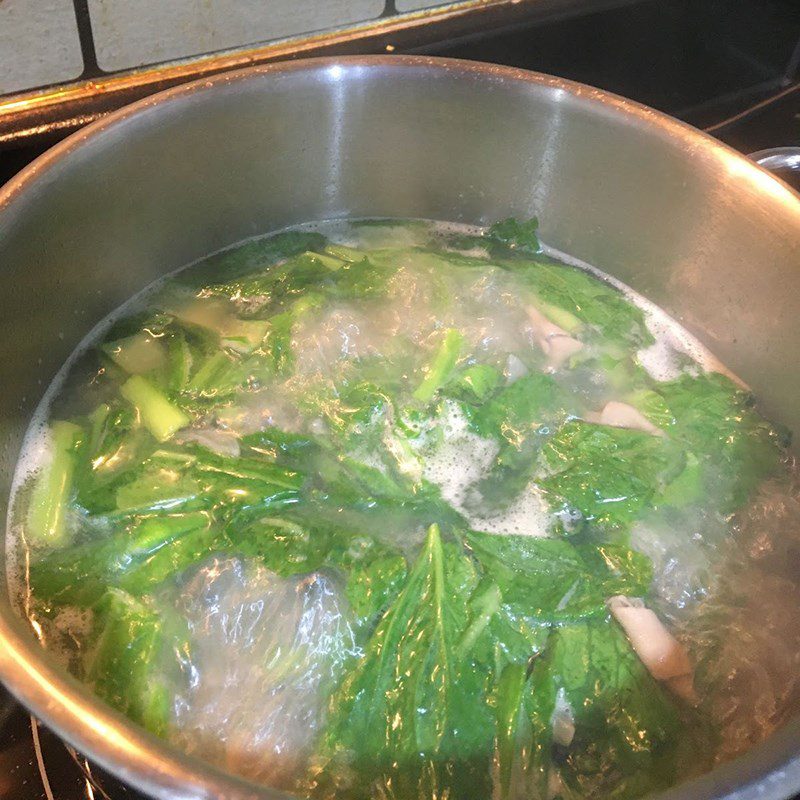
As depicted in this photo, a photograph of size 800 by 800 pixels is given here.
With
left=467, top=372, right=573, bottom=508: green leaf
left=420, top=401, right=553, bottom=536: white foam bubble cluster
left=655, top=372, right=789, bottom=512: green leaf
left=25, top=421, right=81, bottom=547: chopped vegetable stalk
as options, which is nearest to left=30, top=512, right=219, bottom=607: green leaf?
left=25, top=421, right=81, bottom=547: chopped vegetable stalk

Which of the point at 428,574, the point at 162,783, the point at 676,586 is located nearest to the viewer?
the point at 162,783

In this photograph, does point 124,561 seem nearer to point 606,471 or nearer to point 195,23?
point 606,471

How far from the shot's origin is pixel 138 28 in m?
1.92

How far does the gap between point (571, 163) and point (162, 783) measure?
168 centimetres

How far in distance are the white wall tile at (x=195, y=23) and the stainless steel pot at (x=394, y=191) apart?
341 mm

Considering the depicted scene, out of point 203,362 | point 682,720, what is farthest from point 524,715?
point 203,362

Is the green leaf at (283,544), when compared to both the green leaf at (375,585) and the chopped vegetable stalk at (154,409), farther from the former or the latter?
the chopped vegetable stalk at (154,409)

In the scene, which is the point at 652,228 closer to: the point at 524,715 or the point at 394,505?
the point at 394,505

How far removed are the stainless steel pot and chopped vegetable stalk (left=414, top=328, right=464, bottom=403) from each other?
19.5 inches

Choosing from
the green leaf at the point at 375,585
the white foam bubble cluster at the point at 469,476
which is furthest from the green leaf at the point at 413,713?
the white foam bubble cluster at the point at 469,476

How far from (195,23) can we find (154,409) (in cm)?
102

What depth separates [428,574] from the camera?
57.9 inches

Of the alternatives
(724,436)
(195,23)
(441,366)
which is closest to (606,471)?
(724,436)

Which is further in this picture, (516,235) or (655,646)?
(516,235)
